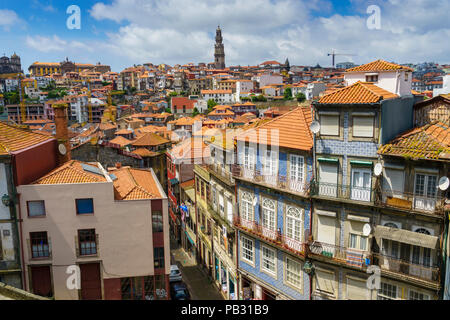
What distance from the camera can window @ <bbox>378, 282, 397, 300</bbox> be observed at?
18.0 m

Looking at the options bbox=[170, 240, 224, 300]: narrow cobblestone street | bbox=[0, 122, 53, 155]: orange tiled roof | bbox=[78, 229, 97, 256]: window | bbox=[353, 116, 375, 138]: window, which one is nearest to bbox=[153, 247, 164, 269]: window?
bbox=[78, 229, 97, 256]: window

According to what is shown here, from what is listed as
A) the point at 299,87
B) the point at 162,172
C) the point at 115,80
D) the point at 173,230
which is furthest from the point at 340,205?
the point at 115,80

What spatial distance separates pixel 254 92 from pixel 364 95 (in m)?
134

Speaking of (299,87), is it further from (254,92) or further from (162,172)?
(162,172)

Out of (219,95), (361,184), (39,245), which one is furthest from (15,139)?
(219,95)

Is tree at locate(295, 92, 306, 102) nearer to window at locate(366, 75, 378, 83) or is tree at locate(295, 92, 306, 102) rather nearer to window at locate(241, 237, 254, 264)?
window at locate(241, 237, 254, 264)

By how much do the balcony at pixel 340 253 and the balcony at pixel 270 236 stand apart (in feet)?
2.31

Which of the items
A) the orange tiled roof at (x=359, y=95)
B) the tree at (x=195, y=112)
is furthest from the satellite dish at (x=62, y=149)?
the tree at (x=195, y=112)

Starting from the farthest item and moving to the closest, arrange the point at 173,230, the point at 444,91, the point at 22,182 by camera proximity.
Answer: the point at 173,230
the point at 444,91
the point at 22,182

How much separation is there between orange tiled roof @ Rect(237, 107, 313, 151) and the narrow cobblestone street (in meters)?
13.3

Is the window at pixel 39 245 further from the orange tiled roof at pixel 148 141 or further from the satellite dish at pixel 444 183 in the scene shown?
the orange tiled roof at pixel 148 141

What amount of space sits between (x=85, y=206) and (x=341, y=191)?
14.2 metres

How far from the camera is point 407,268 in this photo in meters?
17.4
